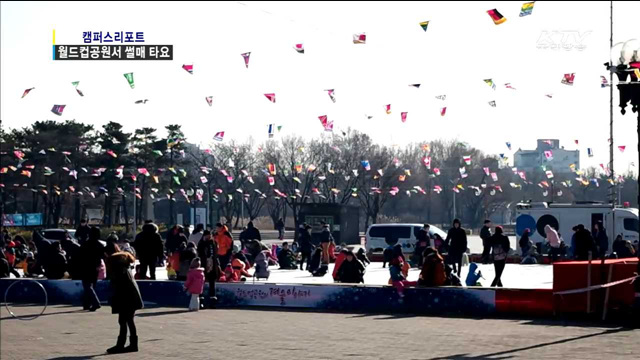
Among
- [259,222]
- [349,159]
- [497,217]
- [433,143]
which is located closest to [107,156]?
[349,159]

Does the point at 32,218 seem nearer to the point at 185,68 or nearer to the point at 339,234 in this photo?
the point at 339,234

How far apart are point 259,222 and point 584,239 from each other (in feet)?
271

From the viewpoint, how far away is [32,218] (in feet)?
220

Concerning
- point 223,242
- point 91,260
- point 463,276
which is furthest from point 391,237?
point 91,260

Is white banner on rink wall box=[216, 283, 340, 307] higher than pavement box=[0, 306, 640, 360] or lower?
higher

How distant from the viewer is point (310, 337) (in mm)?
15336

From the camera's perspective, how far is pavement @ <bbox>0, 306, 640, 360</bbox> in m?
13.3

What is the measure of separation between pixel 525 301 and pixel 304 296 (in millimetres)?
4532

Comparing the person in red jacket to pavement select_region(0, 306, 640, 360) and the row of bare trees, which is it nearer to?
pavement select_region(0, 306, 640, 360)

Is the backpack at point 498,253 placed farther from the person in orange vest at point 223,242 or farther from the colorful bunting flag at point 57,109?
the colorful bunting flag at point 57,109

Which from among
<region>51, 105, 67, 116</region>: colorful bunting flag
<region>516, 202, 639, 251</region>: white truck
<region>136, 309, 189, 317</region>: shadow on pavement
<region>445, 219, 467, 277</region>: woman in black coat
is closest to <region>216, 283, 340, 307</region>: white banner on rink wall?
<region>136, 309, 189, 317</region>: shadow on pavement

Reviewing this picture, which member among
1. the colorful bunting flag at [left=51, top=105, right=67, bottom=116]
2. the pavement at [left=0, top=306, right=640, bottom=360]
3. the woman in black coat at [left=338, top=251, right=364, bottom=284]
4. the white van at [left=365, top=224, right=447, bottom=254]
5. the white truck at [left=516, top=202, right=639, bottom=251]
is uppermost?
the colorful bunting flag at [left=51, top=105, right=67, bottom=116]

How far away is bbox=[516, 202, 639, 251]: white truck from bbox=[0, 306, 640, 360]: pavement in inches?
848

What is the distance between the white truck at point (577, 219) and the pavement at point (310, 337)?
70.7 ft
